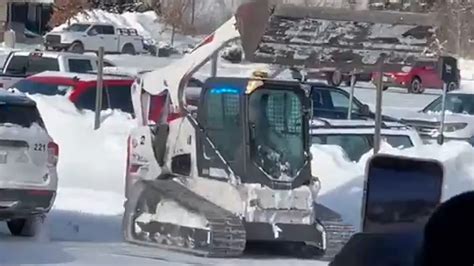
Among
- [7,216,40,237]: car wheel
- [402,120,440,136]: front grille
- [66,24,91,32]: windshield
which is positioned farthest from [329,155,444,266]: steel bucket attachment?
[66,24,91,32]: windshield

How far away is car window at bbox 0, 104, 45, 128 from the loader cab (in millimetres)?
1735

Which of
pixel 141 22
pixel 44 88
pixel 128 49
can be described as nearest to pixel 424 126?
pixel 44 88

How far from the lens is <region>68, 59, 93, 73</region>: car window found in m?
31.2

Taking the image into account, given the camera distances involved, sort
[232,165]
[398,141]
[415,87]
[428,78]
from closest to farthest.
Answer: [232,165] < [398,141] < [415,87] < [428,78]

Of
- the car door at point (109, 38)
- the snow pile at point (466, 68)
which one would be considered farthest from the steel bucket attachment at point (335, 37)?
the car door at point (109, 38)

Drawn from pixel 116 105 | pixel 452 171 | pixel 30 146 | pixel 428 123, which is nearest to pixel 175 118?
pixel 30 146

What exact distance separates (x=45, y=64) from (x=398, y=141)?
1206 cm

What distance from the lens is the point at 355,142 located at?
21.7m

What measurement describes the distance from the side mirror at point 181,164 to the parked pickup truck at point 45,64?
1600cm

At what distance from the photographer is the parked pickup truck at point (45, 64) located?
102 ft

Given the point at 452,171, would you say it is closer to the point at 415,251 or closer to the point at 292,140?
the point at 292,140

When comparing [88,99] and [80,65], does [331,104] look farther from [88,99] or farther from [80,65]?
[80,65]

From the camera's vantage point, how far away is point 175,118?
14.9 metres

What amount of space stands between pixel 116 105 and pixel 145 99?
1097 cm
